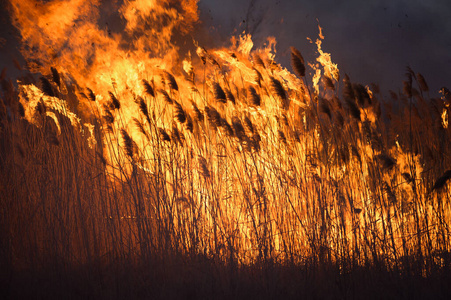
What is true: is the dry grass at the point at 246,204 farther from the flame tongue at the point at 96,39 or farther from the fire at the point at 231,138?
the flame tongue at the point at 96,39

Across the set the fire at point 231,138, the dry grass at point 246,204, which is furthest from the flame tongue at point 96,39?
the dry grass at point 246,204

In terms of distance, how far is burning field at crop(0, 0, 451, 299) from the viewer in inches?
128

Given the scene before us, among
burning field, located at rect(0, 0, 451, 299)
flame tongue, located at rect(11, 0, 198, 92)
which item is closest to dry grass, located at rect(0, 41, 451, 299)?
burning field, located at rect(0, 0, 451, 299)

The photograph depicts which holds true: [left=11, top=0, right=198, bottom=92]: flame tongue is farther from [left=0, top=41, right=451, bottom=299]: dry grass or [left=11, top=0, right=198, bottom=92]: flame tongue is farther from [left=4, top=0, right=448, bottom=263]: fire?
[left=0, top=41, right=451, bottom=299]: dry grass

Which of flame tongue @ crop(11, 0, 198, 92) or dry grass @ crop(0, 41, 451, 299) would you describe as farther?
flame tongue @ crop(11, 0, 198, 92)

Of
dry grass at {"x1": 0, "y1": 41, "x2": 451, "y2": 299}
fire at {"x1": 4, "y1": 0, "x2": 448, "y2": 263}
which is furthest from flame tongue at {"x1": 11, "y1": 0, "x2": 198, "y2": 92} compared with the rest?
dry grass at {"x1": 0, "y1": 41, "x2": 451, "y2": 299}

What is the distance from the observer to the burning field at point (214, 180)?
325cm

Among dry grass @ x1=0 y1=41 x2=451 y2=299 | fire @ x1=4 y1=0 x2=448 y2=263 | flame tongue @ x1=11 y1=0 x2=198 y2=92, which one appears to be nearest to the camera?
dry grass @ x1=0 y1=41 x2=451 y2=299

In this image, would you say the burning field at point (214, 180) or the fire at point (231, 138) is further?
the fire at point (231, 138)

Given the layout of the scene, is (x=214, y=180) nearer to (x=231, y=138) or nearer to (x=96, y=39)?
(x=231, y=138)

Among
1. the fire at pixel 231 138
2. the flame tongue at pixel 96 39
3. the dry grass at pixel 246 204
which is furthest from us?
the flame tongue at pixel 96 39

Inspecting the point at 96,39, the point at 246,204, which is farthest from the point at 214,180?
the point at 96,39

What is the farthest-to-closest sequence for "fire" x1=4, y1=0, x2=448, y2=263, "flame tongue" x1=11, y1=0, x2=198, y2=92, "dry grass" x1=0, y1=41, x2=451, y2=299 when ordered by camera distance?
1. "flame tongue" x1=11, y1=0, x2=198, y2=92
2. "fire" x1=4, y1=0, x2=448, y2=263
3. "dry grass" x1=0, y1=41, x2=451, y2=299

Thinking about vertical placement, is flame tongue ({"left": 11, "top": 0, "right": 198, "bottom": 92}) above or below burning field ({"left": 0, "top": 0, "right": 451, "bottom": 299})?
above
